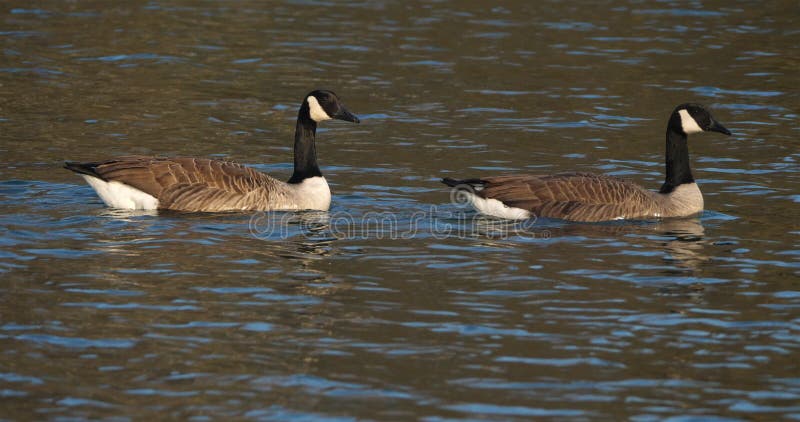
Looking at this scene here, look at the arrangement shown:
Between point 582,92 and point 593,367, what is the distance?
41.4 ft

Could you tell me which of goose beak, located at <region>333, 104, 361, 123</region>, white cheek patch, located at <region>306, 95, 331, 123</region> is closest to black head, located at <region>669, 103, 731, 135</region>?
goose beak, located at <region>333, 104, 361, 123</region>

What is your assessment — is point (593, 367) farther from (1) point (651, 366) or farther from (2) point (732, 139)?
(2) point (732, 139)

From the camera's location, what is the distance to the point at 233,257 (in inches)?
461

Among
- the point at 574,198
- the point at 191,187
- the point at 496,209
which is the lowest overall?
the point at 496,209

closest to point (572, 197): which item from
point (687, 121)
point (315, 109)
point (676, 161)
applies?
point (676, 161)

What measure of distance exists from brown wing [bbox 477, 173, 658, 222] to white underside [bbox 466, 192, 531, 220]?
0.18ft

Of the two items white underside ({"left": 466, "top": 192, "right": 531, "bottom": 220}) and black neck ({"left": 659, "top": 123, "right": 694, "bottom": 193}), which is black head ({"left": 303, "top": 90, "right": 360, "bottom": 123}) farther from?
black neck ({"left": 659, "top": 123, "right": 694, "bottom": 193})

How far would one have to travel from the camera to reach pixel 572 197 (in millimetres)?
13688

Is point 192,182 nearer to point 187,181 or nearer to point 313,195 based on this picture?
point 187,181

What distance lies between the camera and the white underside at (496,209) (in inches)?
539

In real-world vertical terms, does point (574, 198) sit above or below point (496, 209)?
above

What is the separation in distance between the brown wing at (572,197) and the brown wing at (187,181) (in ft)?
8.84

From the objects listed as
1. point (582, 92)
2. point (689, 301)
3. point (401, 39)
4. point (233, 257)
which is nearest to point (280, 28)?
point (401, 39)

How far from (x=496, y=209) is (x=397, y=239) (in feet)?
5.17
